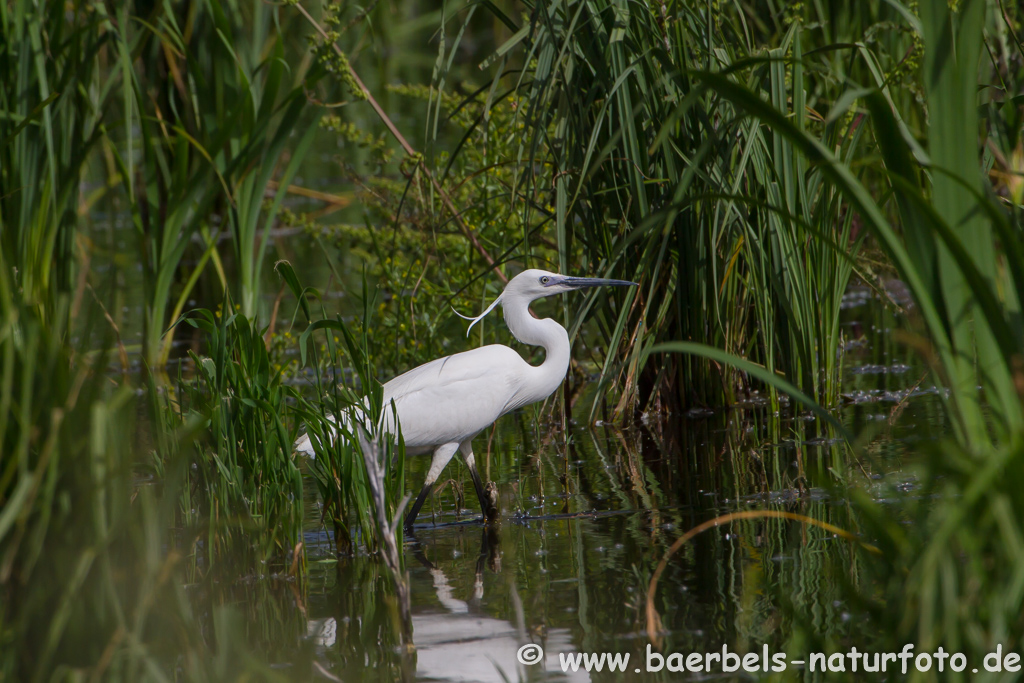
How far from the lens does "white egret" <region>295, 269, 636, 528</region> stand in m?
4.34

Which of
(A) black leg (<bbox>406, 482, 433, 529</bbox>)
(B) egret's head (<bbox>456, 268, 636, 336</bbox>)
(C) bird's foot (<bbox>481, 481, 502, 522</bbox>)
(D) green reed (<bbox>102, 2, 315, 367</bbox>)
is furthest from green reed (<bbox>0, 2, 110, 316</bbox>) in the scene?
(C) bird's foot (<bbox>481, 481, 502, 522</bbox>)

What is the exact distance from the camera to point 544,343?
183 inches

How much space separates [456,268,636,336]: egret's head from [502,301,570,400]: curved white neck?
0.14 ft

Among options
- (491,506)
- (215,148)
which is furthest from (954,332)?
(215,148)

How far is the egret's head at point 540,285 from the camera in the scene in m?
4.55

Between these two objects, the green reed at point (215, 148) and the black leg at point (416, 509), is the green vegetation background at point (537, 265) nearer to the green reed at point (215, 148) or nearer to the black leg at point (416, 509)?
the green reed at point (215, 148)

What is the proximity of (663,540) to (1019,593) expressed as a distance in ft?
6.15

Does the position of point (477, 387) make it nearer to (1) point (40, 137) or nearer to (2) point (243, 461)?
(2) point (243, 461)

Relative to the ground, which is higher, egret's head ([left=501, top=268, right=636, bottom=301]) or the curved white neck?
egret's head ([left=501, top=268, right=636, bottom=301])

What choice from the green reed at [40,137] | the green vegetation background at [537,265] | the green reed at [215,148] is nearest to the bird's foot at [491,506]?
the green vegetation background at [537,265]

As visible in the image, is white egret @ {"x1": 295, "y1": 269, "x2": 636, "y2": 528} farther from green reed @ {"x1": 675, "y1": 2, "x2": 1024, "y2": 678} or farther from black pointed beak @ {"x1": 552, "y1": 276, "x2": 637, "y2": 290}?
green reed @ {"x1": 675, "y1": 2, "x2": 1024, "y2": 678}

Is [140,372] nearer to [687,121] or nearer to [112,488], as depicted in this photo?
[687,121]

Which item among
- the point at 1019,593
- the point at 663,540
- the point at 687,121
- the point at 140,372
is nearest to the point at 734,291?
the point at 687,121

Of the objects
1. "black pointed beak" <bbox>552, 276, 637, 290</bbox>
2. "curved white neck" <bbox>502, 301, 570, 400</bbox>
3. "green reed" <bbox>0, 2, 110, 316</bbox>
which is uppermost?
"green reed" <bbox>0, 2, 110, 316</bbox>
